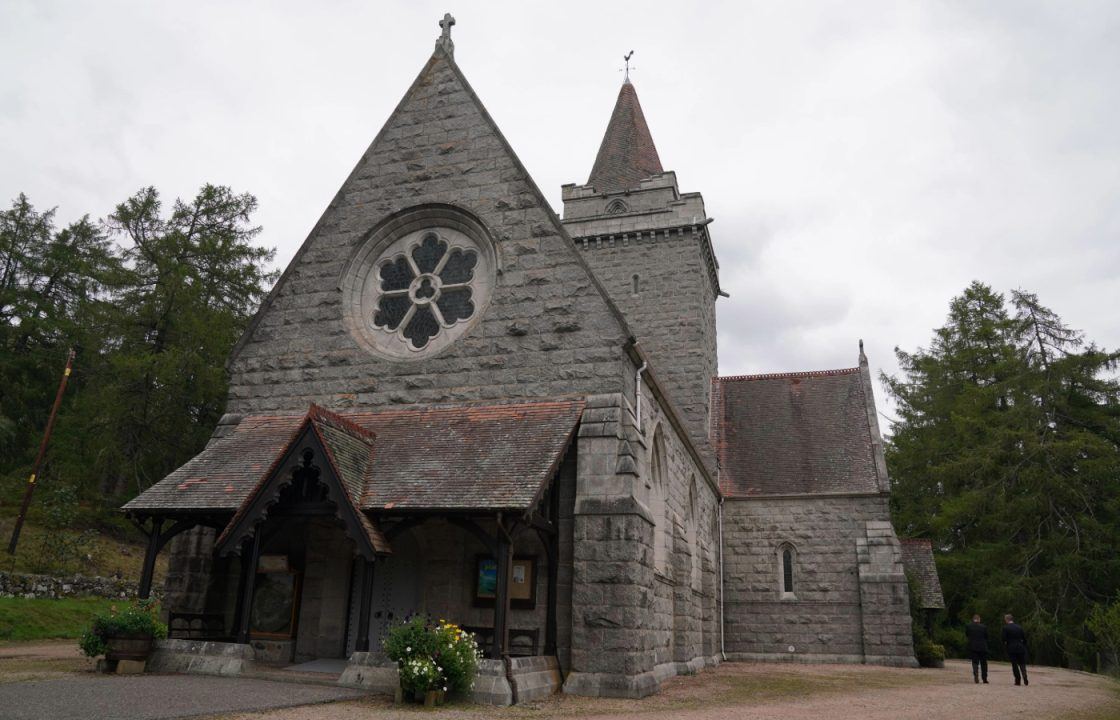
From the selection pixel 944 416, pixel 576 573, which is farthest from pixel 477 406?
pixel 944 416

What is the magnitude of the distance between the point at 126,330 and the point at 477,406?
20856mm

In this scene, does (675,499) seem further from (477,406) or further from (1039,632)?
(1039,632)

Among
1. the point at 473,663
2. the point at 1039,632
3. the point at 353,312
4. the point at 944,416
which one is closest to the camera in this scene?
the point at 473,663

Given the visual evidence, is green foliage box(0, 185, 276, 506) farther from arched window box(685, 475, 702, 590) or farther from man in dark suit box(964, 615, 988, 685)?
man in dark suit box(964, 615, 988, 685)

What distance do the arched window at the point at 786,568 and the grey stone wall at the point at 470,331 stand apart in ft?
43.8

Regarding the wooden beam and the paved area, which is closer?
the paved area

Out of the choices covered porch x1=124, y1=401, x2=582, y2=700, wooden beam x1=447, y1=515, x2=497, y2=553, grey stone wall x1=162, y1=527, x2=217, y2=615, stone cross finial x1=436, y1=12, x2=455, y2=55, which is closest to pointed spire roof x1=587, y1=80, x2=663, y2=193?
stone cross finial x1=436, y1=12, x2=455, y2=55

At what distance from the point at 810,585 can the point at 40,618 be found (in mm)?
19794

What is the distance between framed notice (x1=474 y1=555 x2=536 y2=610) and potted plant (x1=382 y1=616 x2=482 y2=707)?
6.82 feet

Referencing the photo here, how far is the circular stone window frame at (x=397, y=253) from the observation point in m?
13.7

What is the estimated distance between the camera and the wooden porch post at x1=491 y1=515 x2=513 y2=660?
963 centimetres

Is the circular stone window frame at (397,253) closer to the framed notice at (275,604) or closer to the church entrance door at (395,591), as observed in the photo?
the church entrance door at (395,591)

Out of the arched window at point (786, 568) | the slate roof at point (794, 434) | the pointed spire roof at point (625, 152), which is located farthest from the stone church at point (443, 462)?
the pointed spire roof at point (625, 152)

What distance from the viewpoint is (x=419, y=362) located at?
44.3ft
